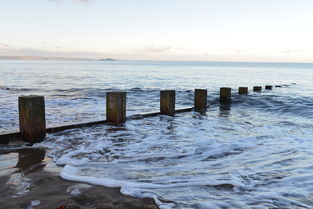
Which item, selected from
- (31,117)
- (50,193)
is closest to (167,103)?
(31,117)

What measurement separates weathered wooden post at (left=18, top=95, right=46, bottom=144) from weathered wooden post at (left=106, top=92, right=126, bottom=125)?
207 centimetres

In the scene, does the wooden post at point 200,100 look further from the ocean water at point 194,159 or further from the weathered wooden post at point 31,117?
the weathered wooden post at point 31,117

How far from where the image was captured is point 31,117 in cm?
597

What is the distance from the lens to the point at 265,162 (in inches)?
204

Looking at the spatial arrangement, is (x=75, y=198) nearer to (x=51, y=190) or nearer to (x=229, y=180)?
(x=51, y=190)

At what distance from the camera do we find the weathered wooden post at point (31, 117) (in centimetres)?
588

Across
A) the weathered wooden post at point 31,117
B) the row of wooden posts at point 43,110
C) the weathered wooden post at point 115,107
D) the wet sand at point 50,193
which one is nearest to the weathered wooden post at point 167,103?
the row of wooden posts at point 43,110

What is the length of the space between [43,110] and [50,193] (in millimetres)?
3013

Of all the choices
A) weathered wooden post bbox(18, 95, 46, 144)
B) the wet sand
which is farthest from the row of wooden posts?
the wet sand

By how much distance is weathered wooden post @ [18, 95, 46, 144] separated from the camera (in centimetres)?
588

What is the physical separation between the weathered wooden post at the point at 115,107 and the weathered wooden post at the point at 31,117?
6.78ft

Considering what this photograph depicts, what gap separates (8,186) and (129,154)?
229 centimetres

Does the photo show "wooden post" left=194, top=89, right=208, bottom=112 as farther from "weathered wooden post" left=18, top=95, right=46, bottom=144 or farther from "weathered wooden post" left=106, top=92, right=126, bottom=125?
"weathered wooden post" left=18, top=95, right=46, bottom=144

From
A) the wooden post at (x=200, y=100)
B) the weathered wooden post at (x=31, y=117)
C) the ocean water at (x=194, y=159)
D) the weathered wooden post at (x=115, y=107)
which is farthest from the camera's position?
the wooden post at (x=200, y=100)
